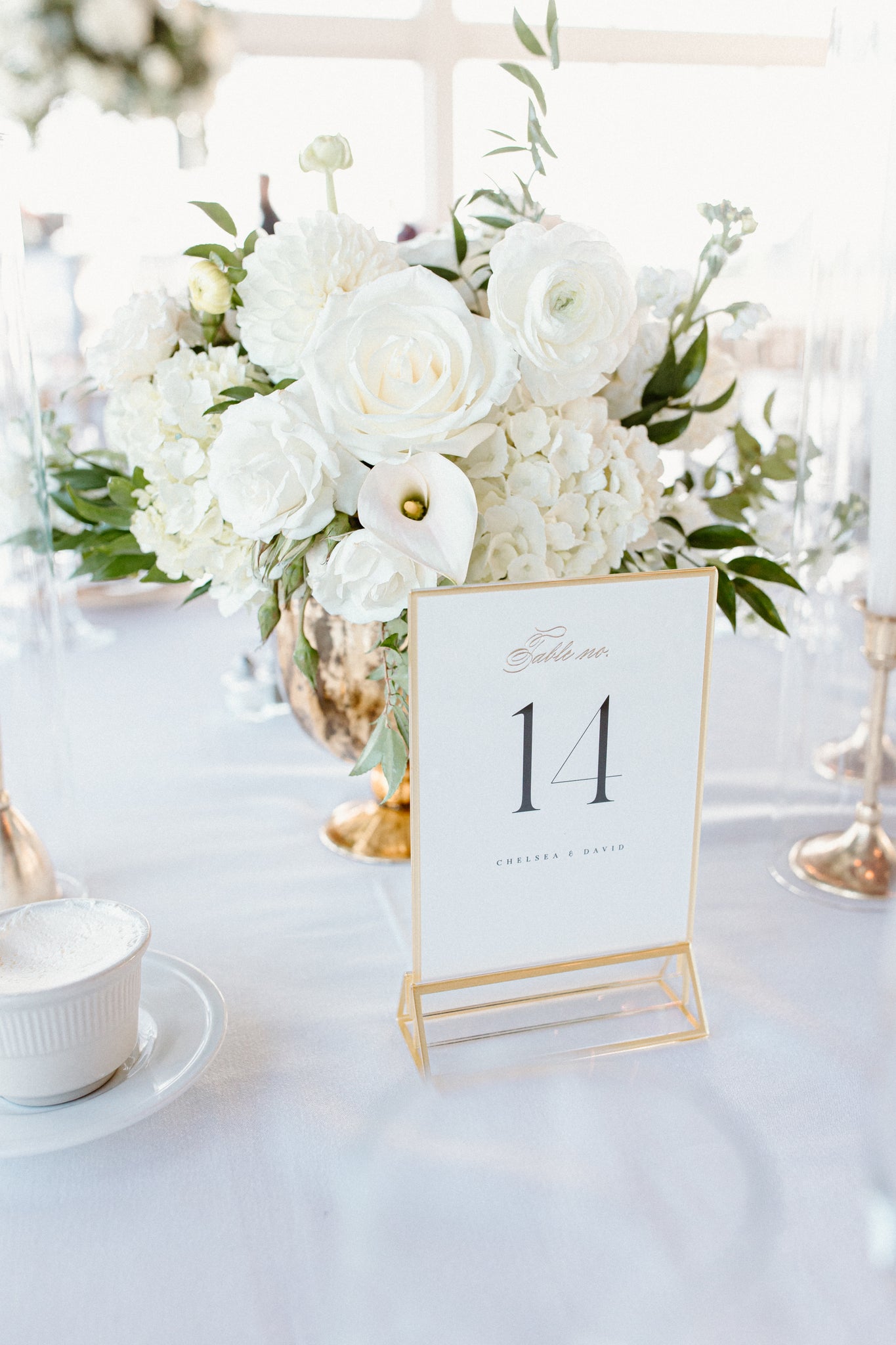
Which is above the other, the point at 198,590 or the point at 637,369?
the point at 637,369

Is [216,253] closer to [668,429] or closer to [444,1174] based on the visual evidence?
[668,429]

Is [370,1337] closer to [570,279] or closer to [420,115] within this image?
[570,279]

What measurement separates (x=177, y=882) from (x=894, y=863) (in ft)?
1.77

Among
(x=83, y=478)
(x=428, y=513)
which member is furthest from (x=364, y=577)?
(x=83, y=478)

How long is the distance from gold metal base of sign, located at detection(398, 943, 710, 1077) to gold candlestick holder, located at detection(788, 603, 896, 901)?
0.64 ft

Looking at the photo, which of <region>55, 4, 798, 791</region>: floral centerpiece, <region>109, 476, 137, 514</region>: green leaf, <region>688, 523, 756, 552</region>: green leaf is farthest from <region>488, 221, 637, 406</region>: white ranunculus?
<region>109, 476, 137, 514</region>: green leaf

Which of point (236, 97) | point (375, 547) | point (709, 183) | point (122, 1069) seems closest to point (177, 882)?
point (122, 1069)

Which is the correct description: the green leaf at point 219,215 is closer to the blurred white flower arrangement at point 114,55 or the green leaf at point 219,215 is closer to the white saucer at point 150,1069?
the white saucer at point 150,1069

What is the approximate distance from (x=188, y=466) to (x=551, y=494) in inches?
8.5

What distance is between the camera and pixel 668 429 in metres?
0.68

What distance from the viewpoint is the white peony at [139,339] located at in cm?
65

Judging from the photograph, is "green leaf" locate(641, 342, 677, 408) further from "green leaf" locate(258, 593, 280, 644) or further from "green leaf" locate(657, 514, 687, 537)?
"green leaf" locate(258, 593, 280, 644)

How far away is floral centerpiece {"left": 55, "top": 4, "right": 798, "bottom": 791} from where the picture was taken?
497 millimetres

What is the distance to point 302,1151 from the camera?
502mm
